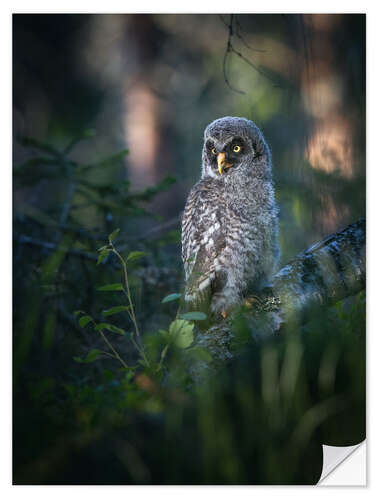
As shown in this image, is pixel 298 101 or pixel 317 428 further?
pixel 298 101

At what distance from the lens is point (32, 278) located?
2.64 metres

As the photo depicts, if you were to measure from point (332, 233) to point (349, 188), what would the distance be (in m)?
0.29

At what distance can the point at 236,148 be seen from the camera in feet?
9.05

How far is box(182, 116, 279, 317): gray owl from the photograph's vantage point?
2.61m

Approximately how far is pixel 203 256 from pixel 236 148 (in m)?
0.75

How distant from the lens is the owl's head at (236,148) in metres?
2.70

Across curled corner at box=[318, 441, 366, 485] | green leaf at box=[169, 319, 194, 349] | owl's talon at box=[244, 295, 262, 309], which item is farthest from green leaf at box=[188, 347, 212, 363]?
curled corner at box=[318, 441, 366, 485]

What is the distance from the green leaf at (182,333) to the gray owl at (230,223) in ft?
1.93

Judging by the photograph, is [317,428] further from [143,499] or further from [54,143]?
[54,143]

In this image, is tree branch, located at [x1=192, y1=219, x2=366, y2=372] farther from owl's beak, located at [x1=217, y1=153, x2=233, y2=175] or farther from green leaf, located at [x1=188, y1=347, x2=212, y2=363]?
owl's beak, located at [x1=217, y1=153, x2=233, y2=175]

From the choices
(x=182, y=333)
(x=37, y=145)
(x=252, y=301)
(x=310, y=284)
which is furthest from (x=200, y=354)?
(x=37, y=145)
